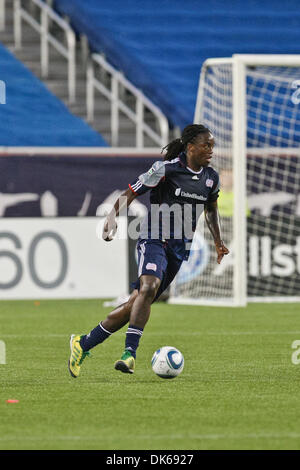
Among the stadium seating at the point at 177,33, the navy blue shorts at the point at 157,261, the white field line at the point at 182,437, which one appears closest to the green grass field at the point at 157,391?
the white field line at the point at 182,437

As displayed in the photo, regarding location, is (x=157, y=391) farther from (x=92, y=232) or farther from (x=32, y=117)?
(x=32, y=117)

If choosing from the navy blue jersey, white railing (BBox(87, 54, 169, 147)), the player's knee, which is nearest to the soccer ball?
the player's knee

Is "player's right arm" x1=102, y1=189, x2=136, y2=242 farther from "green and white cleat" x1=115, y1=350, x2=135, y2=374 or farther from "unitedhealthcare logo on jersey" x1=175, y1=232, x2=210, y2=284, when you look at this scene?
"unitedhealthcare logo on jersey" x1=175, y1=232, x2=210, y2=284

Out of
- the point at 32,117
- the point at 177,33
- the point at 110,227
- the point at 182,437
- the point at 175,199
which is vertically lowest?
the point at 182,437

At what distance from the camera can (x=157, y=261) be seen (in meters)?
7.63

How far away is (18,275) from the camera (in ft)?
48.3

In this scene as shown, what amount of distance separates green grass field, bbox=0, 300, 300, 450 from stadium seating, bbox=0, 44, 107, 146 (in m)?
6.93

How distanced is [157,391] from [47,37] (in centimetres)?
1292

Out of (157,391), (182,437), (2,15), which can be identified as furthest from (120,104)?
→ (182,437)

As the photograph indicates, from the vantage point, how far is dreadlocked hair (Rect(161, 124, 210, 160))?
775cm

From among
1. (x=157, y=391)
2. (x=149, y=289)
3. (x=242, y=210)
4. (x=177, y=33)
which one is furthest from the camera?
(x=177, y=33)

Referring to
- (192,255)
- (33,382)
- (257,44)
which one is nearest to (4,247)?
(192,255)

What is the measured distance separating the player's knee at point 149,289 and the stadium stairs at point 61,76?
11.5 metres

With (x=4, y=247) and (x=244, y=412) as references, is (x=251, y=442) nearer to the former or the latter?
(x=244, y=412)
